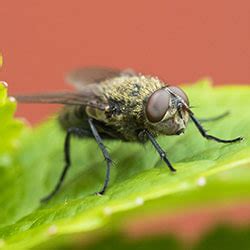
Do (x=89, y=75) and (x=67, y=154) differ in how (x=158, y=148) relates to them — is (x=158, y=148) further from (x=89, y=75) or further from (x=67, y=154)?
(x=89, y=75)

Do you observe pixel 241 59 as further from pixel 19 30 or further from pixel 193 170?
pixel 193 170

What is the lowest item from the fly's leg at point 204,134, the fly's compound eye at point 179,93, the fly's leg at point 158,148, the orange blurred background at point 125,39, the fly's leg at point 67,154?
the orange blurred background at point 125,39

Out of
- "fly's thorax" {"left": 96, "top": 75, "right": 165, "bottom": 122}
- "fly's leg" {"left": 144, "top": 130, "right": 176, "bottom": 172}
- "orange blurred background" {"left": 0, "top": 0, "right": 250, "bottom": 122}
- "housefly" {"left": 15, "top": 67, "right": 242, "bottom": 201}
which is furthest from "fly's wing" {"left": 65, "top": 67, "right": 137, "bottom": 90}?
"orange blurred background" {"left": 0, "top": 0, "right": 250, "bottom": 122}

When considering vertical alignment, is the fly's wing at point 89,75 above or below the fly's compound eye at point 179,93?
below

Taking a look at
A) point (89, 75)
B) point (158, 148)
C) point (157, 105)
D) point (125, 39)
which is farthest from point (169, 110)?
point (125, 39)

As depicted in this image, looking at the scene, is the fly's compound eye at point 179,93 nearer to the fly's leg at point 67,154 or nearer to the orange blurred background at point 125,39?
the fly's leg at point 67,154

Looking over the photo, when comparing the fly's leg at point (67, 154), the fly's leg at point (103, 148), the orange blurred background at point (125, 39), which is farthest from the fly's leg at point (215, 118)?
the orange blurred background at point (125, 39)

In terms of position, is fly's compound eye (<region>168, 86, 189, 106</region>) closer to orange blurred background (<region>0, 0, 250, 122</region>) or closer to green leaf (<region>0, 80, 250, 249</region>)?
green leaf (<region>0, 80, 250, 249</region>)
